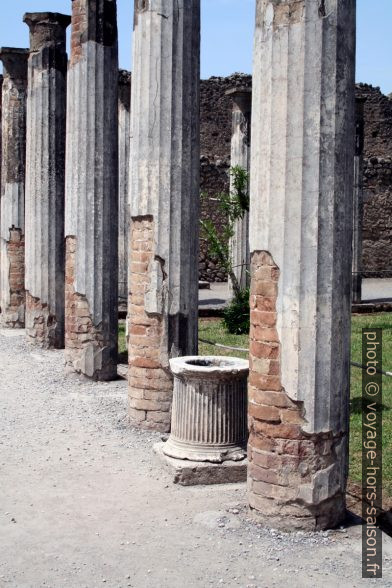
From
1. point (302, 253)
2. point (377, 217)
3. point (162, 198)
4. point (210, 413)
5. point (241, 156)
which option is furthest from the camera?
point (377, 217)

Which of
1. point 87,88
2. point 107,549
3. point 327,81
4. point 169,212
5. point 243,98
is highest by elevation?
point 243,98

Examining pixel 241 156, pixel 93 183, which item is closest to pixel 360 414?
pixel 93 183

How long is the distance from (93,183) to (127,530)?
5126 millimetres

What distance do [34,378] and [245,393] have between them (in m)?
4.05

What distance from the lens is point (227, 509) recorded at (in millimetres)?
5031

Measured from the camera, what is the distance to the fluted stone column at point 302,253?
4586 millimetres

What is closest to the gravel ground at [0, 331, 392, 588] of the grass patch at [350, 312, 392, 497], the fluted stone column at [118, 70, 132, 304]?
the grass patch at [350, 312, 392, 497]

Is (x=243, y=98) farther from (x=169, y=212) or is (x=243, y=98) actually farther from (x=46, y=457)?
(x=46, y=457)

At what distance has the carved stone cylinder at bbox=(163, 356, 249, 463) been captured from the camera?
19.0ft

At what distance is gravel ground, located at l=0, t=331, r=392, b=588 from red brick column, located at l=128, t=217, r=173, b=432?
224 millimetres

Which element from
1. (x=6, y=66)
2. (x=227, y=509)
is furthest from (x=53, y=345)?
(x=227, y=509)

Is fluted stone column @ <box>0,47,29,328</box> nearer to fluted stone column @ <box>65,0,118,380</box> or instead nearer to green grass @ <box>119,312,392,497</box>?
green grass @ <box>119,312,392,497</box>

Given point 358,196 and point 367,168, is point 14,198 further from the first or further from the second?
point 367,168

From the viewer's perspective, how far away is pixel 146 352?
23.6ft
